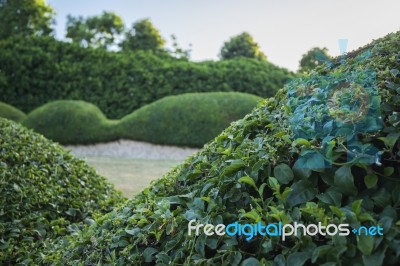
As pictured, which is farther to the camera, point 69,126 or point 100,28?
point 100,28

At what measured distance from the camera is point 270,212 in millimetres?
1498

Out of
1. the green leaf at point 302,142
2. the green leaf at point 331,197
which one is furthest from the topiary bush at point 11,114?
the green leaf at point 331,197

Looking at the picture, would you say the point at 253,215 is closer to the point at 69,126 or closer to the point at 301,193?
the point at 301,193

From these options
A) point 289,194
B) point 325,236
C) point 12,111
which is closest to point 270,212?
point 289,194

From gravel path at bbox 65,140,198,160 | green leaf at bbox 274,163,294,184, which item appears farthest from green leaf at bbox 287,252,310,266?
gravel path at bbox 65,140,198,160

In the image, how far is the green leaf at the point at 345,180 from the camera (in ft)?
4.56

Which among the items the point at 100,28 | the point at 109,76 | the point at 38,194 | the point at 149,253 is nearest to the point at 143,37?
the point at 100,28

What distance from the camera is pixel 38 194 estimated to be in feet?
11.6

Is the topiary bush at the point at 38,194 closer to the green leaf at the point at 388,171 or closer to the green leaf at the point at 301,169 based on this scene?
the green leaf at the point at 301,169

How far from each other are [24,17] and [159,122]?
12100 mm

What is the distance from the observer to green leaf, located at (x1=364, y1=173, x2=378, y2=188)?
1379 mm

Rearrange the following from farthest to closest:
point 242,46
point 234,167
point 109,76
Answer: point 242,46 < point 109,76 < point 234,167

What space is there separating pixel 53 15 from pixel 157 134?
43.4 feet

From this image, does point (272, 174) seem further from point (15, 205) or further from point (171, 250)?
point (15, 205)
